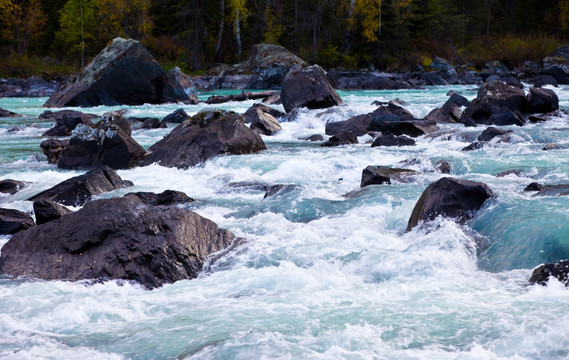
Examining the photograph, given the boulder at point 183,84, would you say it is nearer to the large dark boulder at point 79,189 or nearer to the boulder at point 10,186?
the boulder at point 10,186

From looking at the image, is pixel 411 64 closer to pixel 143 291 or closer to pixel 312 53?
pixel 312 53

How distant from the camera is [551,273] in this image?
5734 millimetres

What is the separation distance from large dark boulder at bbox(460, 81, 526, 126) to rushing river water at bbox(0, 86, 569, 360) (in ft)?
25.1

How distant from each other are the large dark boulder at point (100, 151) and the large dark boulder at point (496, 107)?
9391 millimetres

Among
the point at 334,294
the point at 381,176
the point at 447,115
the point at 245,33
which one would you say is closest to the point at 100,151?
the point at 381,176

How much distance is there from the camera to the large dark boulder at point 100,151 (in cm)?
1331

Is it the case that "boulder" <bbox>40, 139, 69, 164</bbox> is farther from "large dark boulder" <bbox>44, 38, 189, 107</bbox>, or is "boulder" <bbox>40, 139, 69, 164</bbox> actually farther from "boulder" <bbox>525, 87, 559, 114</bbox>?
"large dark boulder" <bbox>44, 38, 189, 107</bbox>

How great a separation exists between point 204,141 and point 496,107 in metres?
9.06

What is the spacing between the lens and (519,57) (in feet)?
153

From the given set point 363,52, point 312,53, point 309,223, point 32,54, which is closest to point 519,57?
point 363,52

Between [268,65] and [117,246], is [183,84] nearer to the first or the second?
[268,65]

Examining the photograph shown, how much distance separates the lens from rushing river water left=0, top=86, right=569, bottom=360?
4742 millimetres

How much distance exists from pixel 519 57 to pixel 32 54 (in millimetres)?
36596

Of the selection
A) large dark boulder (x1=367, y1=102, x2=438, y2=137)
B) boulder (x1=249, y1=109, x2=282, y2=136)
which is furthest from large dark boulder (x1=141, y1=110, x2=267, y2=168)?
large dark boulder (x1=367, y1=102, x2=438, y2=137)
